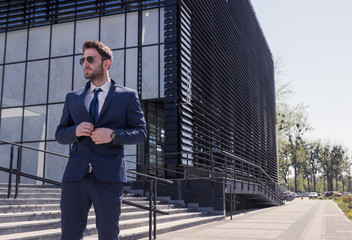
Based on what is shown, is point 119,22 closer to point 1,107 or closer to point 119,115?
point 1,107

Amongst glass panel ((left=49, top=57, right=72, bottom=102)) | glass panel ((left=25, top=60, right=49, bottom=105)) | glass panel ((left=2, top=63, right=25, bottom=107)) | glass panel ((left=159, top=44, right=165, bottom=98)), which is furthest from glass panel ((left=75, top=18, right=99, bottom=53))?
glass panel ((left=159, top=44, right=165, bottom=98))

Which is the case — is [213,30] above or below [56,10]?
below

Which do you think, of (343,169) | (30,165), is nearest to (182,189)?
(30,165)

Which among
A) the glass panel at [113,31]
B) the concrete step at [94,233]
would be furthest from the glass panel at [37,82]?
the concrete step at [94,233]

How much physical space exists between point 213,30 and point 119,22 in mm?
4124

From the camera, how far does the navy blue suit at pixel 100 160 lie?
2.40 metres

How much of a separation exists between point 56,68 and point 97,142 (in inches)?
605

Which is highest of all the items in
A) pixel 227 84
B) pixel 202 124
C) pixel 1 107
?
pixel 227 84

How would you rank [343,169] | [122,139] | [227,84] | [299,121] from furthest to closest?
1. [343,169]
2. [299,121]
3. [227,84]
4. [122,139]

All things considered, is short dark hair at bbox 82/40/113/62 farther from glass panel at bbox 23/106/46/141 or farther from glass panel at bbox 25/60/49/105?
glass panel at bbox 25/60/49/105

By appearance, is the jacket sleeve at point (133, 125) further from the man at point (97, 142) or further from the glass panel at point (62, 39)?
the glass panel at point (62, 39)

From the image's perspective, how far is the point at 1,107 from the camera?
17.0 m

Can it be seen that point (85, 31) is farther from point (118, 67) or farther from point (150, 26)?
point (150, 26)

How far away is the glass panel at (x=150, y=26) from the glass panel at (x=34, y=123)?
214 inches
